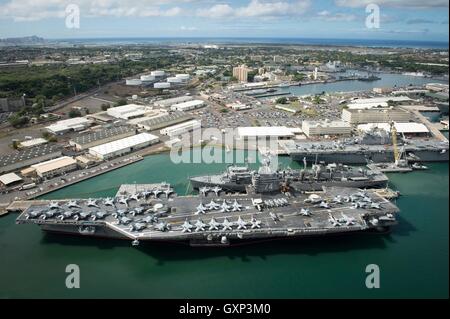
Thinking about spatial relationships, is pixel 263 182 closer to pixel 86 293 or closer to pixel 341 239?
pixel 341 239

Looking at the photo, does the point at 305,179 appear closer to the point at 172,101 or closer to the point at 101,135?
the point at 101,135

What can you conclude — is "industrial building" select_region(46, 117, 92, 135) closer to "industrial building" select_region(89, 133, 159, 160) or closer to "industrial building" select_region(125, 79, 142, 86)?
"industrial building" select_region(89, 133, 159, 160)

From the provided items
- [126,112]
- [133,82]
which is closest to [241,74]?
[133,82]

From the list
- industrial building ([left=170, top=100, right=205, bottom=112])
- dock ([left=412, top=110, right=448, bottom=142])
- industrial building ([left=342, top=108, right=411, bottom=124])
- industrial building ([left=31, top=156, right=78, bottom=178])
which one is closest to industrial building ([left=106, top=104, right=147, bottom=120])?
industrial building ([left=170, top=100, right=205, bottom=112])

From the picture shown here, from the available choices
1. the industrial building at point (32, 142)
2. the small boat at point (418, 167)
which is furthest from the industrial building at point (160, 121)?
the small boat at point (418, 167)

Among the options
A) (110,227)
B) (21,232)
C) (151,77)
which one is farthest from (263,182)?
(151,77)

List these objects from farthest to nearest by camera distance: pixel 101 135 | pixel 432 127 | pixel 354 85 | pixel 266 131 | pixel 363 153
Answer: pixel 354 85 → pixel 432 127 → pixel 266 131 → pixel 101 135 → pixel 363 153

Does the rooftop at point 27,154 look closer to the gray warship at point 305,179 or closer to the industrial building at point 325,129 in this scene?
the gray warship at point 305,179
